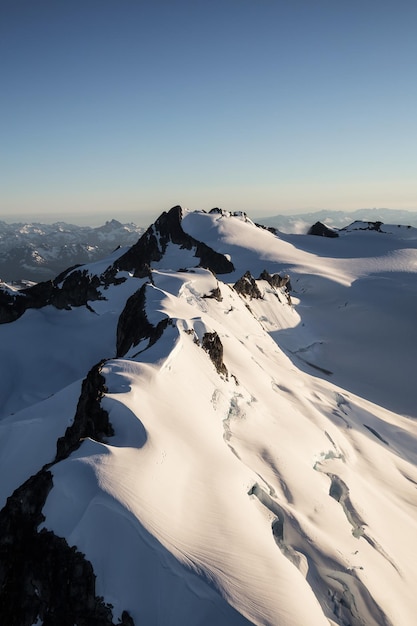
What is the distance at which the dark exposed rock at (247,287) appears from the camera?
6870 cm

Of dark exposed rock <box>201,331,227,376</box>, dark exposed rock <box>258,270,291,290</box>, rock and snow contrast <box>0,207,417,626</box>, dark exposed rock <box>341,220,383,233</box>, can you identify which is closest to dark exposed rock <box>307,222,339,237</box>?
dark exposed rock <box>341,220,383,233</box>

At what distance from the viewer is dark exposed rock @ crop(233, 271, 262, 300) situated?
2705 inches

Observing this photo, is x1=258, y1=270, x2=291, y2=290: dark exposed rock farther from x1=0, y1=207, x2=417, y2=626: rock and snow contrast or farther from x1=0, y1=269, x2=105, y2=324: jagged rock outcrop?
x1=0, y1=269, x2=105, y2=324: jagged rock outcrop

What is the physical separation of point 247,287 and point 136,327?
34304 mm

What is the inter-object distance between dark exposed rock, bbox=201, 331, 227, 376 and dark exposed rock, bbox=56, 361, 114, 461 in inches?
351

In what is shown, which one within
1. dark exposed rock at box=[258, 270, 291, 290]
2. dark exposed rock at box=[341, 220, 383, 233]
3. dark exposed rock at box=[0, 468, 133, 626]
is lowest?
dark exposed rock at box=[258, 270, 291, 290]

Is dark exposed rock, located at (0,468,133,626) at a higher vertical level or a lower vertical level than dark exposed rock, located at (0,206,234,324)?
higher

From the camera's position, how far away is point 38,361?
67125 millimetres

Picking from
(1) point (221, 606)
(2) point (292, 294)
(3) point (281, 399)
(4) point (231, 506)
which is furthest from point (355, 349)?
(1) point (221, 606)

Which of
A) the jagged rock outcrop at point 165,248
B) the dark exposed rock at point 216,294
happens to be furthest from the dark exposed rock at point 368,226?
the dark exposed rock at point 216,294

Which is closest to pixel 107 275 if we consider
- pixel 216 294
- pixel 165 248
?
pixel 165 248

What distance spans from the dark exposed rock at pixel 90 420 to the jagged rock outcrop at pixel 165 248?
68.6 m

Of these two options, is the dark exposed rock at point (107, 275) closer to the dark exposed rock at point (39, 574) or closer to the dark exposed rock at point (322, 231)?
the dark exposed rock at point (322, 231)

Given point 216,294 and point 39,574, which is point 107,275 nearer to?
point 216,294
